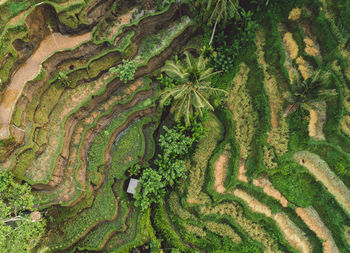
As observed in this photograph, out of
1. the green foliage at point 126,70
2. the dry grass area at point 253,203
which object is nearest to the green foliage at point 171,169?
the dry grass area at point 253,203

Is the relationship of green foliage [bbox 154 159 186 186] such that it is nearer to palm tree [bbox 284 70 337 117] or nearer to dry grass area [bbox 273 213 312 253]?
dry grass area [bbox 273 213 312 253]

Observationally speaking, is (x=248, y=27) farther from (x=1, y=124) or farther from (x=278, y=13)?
(x=1, y=124)

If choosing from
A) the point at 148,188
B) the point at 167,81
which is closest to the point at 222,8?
the point at 167,81

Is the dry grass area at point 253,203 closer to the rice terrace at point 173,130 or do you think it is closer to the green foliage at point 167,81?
the rice terrace at point 173,130

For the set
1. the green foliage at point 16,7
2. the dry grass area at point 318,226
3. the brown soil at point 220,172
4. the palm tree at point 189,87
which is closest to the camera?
the palm tree at point 189,87

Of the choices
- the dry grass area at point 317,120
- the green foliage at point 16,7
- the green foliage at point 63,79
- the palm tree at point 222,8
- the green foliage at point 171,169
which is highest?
the green foliage at point 16,7

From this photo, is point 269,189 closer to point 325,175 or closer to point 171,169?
point 325,175

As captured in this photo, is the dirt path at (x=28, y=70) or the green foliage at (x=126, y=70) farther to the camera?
the green foliage at (x=126, y=70)
